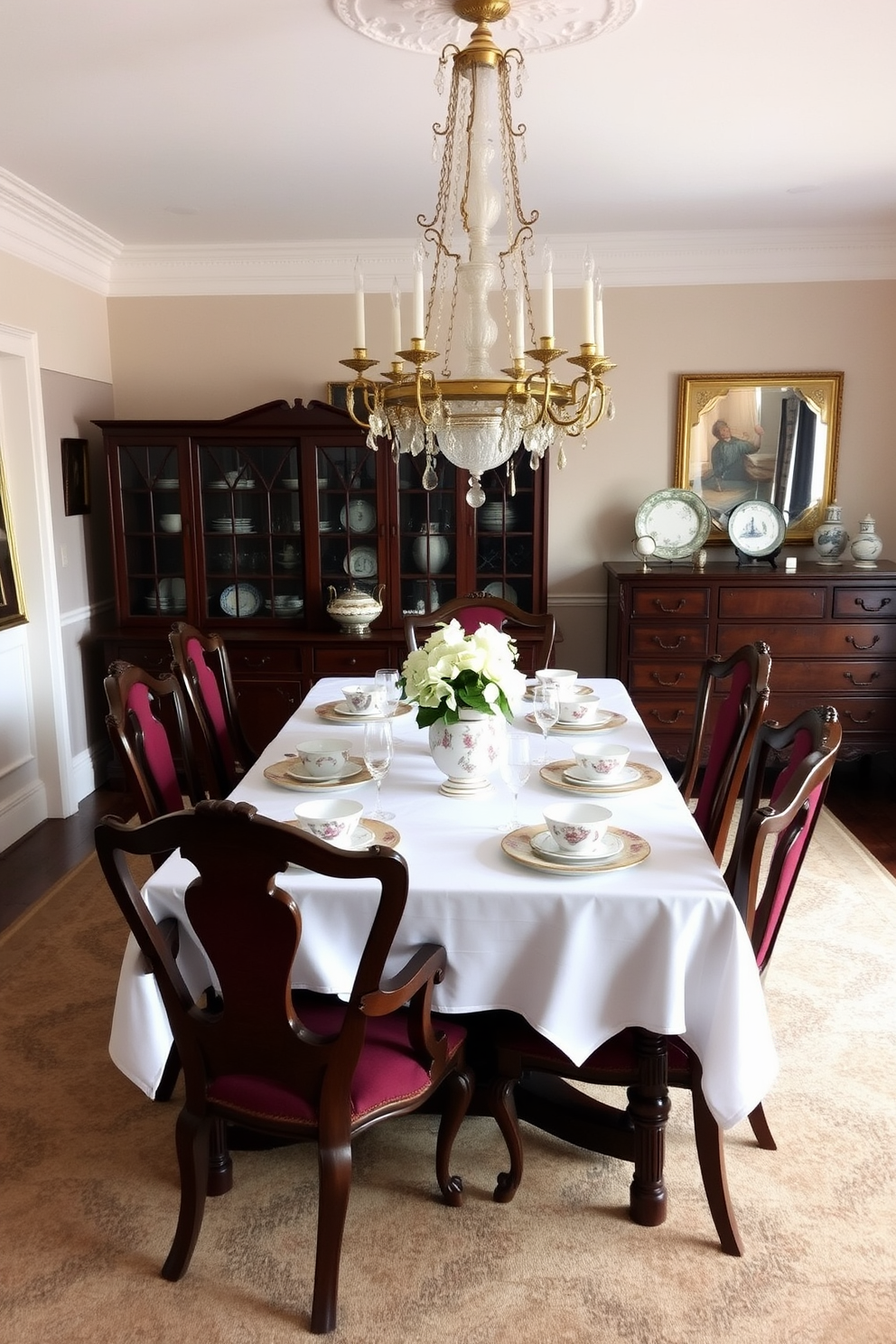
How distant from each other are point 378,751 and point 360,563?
2803 millimetres

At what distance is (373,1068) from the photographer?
1.89 metres

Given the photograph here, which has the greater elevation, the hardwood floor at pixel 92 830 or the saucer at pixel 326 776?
the saucer at pixel 326 776

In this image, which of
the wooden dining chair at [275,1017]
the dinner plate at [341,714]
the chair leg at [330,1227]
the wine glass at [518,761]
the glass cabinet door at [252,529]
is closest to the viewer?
the wooden dining chair at [275,1017]

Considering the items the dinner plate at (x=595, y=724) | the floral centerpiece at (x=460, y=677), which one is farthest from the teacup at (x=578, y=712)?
the floral centerpiece at (x=460, y=677)

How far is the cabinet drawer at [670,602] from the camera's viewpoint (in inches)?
186

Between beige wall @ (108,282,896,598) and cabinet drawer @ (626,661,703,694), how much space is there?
2.09ft

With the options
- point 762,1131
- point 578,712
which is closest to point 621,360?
point 578,712

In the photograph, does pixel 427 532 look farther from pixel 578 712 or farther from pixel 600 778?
pixel 600 778

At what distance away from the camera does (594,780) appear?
2541 mm

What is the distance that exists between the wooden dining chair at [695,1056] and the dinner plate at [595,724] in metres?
0.96

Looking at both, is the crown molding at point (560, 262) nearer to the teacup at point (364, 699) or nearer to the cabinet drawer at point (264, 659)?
the cabinet drawer at point (264, 659)

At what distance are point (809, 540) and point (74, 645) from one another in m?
3.63

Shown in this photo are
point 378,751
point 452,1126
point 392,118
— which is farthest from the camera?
point 392,118

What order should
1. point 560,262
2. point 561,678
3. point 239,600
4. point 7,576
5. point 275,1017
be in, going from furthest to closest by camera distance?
point 239,600 < point 560,262 < point 7,576 < point 561,678 < point 275,1017
